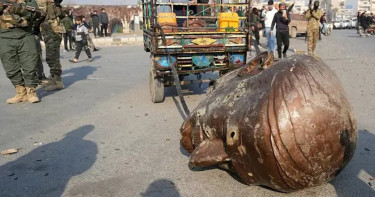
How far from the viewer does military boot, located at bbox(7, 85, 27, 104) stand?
659 cm

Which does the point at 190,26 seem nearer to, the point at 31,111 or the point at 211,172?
the point at 31,111

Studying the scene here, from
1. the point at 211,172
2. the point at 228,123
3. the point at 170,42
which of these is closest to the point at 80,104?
the point at 170,42

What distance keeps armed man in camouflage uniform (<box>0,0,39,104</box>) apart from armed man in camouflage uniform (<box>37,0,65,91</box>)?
0.87m

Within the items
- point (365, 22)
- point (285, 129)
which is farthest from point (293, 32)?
point (285, 129)

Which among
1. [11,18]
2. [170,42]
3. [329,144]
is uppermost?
[11,18]

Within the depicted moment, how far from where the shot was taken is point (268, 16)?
12.8m

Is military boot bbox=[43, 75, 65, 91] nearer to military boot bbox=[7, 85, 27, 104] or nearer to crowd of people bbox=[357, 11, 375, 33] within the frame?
military boot bbox=[7, 85, 27, 104]

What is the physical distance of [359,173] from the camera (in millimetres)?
3299

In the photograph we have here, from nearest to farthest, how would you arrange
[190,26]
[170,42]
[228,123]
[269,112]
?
[269,112] < [228,123] < [170,42] < [190,26]

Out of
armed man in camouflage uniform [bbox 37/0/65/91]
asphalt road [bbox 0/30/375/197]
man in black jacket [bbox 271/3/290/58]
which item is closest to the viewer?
asphalt road [bbox 0/30/375/197]

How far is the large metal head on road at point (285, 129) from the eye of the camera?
248 centimetres

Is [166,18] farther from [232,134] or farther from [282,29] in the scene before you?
[282,29]

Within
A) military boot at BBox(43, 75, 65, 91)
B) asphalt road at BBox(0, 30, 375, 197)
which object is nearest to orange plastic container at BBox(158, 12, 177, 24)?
asphalt road at BBox(0, 30, 375, 197)

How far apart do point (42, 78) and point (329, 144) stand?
7.67m
